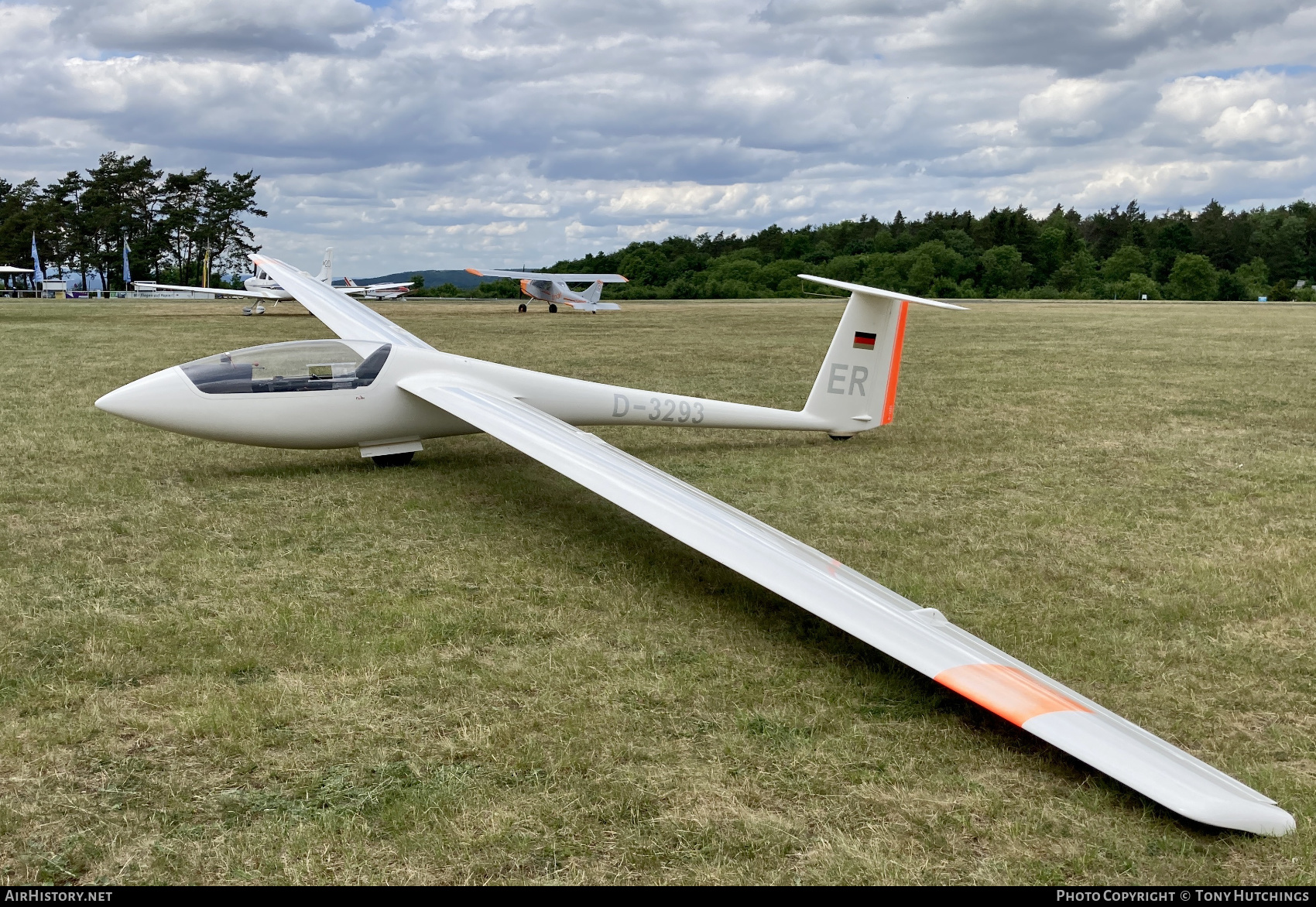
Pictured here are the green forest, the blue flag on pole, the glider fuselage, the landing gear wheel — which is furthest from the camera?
the green forest

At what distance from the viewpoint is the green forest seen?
92875 mm

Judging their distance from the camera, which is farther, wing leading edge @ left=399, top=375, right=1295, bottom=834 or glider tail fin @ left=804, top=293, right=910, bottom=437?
glider tail fin @ left=804, top=293, right=910, bottom=437

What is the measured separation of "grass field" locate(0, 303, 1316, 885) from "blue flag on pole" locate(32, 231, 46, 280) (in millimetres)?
82916

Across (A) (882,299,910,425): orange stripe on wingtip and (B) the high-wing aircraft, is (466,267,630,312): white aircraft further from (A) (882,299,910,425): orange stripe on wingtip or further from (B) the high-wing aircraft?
(A) (882,299,910,425): orange stripe on wingtip

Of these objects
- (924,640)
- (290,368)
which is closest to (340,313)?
(290,368)

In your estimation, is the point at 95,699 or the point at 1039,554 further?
the point at 1039,554

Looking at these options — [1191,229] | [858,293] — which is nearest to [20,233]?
[858,293]

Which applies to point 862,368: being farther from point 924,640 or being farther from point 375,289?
point 375,289

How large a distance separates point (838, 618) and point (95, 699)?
362 centimetres

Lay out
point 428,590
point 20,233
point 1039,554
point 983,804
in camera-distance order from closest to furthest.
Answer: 1. point 983,804
2. point 428,590
3. point 1039,554
4. point 20,233

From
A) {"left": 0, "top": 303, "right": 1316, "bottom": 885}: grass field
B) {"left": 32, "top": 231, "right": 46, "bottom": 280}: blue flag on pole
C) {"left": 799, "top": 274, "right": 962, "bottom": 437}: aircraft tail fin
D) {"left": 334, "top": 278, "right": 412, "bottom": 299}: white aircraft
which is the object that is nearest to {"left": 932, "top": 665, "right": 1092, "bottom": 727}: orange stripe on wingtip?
{"left": 0, "top": 303, "right": 1316, "bottom": 885}: grass field

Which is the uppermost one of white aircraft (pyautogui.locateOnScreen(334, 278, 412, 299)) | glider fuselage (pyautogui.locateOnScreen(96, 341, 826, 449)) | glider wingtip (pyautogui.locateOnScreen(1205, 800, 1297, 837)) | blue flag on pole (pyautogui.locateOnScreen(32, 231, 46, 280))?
blue flag on pole (pyautogui.locateOnScreen(32, 231, 46, 280))

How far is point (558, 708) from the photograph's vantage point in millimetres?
4609

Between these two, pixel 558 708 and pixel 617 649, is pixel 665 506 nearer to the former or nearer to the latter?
pixel 617 649
